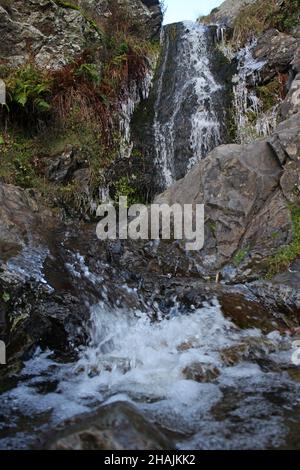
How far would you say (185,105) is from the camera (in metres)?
10.3

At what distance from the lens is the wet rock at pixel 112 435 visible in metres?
2.46

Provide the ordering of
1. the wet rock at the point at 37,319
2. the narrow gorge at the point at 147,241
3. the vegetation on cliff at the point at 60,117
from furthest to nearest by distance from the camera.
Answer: the vegetation on cliff at the point at 60,117
the wet rock at the point at 37,319
the narrow gorge at the point at 147,241

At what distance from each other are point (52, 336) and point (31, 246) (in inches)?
71.1

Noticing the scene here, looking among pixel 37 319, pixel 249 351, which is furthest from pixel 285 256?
pixel 37 319

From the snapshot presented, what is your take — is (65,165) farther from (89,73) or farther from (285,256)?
(285,256)

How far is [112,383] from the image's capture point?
4.01m

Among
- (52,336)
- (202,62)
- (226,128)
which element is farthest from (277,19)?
(52,336)

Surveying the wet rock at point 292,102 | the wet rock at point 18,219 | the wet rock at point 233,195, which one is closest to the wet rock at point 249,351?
the wet rock at point 233,195

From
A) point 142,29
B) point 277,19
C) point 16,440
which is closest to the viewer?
point 16,440

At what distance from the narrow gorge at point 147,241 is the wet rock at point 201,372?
1cm

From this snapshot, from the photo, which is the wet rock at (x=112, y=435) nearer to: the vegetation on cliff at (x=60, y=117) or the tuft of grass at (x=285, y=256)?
the tuft of grass at (x=285, y=256)

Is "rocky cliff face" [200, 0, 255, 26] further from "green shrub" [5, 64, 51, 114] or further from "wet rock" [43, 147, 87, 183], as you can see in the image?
"wet rock" [43, 147, 87, 183]

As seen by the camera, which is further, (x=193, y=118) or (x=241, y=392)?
(x=193, y=118)

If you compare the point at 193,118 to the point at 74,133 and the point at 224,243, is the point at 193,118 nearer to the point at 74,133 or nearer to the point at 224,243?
the point at 74,133
